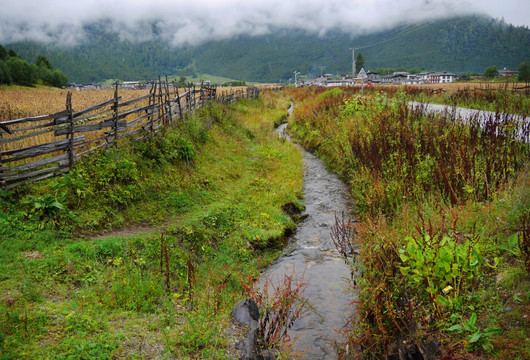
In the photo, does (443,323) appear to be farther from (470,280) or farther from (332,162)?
(332,162)

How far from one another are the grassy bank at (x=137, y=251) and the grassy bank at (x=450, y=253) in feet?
7.16

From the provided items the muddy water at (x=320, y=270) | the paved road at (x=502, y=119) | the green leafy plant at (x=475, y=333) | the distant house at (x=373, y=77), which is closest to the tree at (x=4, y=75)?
the muddy water at (x=320, y=270)

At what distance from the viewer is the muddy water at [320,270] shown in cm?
558

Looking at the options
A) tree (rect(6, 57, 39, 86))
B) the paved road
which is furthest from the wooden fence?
tree (rect(6, 57, 39, 86))

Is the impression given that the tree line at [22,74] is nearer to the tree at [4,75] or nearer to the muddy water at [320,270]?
the tree at [4,75]

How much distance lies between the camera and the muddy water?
5582 mm

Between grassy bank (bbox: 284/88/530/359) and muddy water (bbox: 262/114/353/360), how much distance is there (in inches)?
16.2

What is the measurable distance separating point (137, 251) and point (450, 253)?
5.35 meters

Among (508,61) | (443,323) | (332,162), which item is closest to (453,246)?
(443,323)

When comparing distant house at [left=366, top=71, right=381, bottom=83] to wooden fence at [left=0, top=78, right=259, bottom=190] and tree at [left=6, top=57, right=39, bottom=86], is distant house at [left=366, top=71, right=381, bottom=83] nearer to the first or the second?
tree at [left=6, top=57, right=39, bottom=86]

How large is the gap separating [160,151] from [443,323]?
8.90 m

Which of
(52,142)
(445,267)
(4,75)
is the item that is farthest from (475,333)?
(4,75)

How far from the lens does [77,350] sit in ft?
12.5

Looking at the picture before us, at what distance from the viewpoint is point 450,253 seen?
14.4 ft
